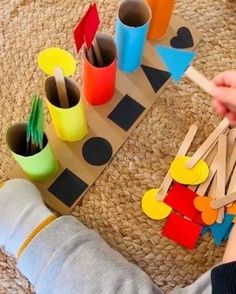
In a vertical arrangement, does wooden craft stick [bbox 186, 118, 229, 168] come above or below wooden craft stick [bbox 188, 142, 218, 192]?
above

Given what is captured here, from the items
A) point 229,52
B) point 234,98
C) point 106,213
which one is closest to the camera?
point 234,98

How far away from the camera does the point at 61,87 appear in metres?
0.76

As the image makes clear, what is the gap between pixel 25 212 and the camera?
0.76 meters

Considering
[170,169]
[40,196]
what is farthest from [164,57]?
[40,196]

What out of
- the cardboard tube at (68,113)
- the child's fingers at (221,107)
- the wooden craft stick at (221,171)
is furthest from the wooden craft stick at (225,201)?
the cardboard tube at (68,113)

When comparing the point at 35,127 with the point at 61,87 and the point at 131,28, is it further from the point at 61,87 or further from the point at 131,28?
the point at 131,28

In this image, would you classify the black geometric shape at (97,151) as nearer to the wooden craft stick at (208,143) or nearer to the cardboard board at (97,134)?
the cardboard board at (97,134)

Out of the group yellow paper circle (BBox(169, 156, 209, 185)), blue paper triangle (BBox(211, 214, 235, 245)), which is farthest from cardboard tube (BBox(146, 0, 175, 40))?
blue paper triangle (BBox(211, 214, 235, 245))

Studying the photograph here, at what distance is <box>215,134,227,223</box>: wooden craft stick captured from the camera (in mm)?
809

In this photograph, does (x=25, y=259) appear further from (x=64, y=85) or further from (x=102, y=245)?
(x=64, y=85)

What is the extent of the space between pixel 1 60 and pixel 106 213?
1.07ft

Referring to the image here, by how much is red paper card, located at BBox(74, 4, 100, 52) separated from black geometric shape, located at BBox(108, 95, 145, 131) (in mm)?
155

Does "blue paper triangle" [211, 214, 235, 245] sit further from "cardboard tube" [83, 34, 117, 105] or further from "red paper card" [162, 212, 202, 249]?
"cardboard tube" [83, 34, 117, 105]

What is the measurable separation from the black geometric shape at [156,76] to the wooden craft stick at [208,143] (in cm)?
12
